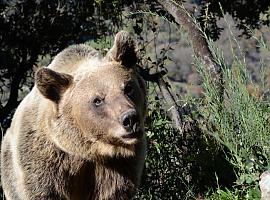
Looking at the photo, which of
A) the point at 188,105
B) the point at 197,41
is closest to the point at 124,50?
the point at 197,41

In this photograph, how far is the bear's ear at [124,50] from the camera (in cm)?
585

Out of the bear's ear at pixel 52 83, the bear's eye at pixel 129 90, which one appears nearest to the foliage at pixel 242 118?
the bear's eye at pixel 129 90

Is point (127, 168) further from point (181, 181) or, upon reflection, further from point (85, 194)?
point (181, 181)

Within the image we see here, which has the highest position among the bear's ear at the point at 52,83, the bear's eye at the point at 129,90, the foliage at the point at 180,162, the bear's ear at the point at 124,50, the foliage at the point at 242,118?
the bear's ear at the point at 124,50

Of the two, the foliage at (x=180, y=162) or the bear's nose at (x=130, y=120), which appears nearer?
the bear's nose at (x=130, y=120)

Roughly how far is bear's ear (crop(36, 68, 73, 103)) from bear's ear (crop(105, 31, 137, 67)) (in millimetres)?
426

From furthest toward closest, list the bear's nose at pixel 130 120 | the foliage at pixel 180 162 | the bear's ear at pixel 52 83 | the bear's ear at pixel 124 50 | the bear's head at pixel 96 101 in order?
the foliage at pixel 180 162 → the bear's ear at pixel 124 50 → the bear's ear at pixel 52 83 → the bear's head at pixel 96 101 → the bear's nose at pixel 130 120

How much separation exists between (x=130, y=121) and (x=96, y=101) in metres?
0.50

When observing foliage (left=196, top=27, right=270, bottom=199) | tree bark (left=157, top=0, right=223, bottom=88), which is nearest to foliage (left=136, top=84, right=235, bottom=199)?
tree bark (left=157, top=0, right=223, bottom=88)

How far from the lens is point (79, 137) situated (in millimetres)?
5766

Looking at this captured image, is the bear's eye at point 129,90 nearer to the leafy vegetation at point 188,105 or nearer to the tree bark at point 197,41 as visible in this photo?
the leafy vegetation at point 188,105

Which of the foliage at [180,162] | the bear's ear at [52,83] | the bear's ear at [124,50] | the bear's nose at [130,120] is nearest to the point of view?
the bear's nose at [130,120]

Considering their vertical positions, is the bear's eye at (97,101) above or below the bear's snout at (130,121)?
above

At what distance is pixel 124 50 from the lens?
5.87m
